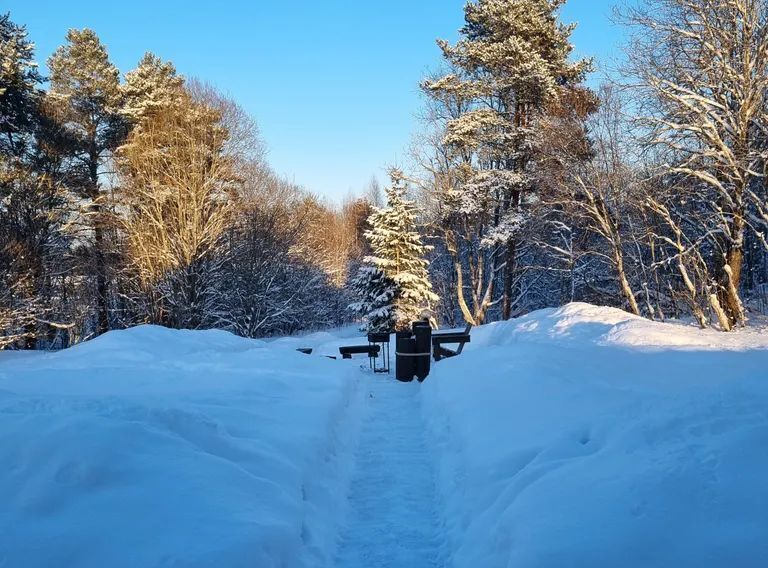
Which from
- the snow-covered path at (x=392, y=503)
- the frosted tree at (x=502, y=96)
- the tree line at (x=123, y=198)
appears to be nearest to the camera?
the snow-covered path at (x=392, y=503)

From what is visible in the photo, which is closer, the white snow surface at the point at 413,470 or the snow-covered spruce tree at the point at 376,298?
the white snow surface at the point at 413,470

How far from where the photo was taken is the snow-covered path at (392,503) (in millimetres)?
3771

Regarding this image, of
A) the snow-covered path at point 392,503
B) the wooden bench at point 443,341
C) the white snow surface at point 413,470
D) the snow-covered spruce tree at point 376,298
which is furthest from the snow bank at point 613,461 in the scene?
the snow-covered spruce tree at point 376,298

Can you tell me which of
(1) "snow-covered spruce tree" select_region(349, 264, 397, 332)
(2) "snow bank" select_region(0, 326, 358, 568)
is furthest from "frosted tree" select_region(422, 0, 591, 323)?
(2) "snow bank" select_region(0, 326, 358, 568)

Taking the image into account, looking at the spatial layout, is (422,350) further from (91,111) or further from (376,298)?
(91,111)

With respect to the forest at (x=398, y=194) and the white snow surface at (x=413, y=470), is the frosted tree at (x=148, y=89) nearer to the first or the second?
the forest at (x=398, y=194)

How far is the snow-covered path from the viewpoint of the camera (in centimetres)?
377

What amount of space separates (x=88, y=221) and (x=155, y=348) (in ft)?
45.8

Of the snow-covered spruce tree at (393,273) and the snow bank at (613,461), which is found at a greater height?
the snow-covered spruce tree at (393,273)

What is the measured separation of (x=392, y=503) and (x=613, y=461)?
2071 millimetres

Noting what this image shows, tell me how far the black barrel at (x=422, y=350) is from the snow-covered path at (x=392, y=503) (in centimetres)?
366

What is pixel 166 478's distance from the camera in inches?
140

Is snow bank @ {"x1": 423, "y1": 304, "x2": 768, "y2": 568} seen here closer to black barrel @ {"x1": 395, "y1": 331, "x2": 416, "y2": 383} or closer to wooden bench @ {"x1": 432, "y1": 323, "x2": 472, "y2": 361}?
black barrel @ {"x1": 395, "y1": 331, "x2": 416, "y2": 383}

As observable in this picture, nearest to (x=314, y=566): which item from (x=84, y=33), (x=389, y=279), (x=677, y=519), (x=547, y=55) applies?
(x=677, y=519)
